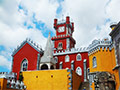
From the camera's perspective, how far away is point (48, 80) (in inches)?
862

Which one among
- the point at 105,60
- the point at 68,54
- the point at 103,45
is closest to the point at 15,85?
the point at 105,60

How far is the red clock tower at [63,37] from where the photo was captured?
130 feet

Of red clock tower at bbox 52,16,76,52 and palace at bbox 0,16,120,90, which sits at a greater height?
red clock tower at bbox 52,16,76,52

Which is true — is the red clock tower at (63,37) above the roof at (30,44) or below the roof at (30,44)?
above

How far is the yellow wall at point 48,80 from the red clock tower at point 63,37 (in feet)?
57.5

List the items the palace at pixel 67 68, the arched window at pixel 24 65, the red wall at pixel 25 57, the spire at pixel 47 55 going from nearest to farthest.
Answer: the palace at pixel 67 68 → the spire at pixel 47 55 → the red wall at pixel 25 57 → the arched window at pixel 24 65

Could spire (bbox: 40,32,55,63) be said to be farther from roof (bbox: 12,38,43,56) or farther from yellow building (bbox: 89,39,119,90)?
yellow building (bbox: 89,39,119,90)

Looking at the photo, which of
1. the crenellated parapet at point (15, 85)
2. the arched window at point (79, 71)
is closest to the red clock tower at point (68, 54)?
the arched window at point (79, 71)

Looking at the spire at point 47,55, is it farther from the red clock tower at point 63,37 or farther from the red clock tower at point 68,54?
the red clock tower at point 63,37

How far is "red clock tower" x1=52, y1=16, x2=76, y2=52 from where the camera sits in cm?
3972

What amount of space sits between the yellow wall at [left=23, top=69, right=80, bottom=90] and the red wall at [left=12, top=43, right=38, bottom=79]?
6.09 meters

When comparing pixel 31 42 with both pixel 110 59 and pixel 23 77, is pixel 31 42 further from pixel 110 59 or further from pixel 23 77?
pixel 110 59

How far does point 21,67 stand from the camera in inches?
1180

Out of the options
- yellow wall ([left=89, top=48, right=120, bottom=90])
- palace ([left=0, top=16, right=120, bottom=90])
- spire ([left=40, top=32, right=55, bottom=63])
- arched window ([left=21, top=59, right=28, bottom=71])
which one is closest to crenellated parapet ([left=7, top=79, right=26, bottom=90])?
palace ([left=0, top=16, right=120, bottom=90])
